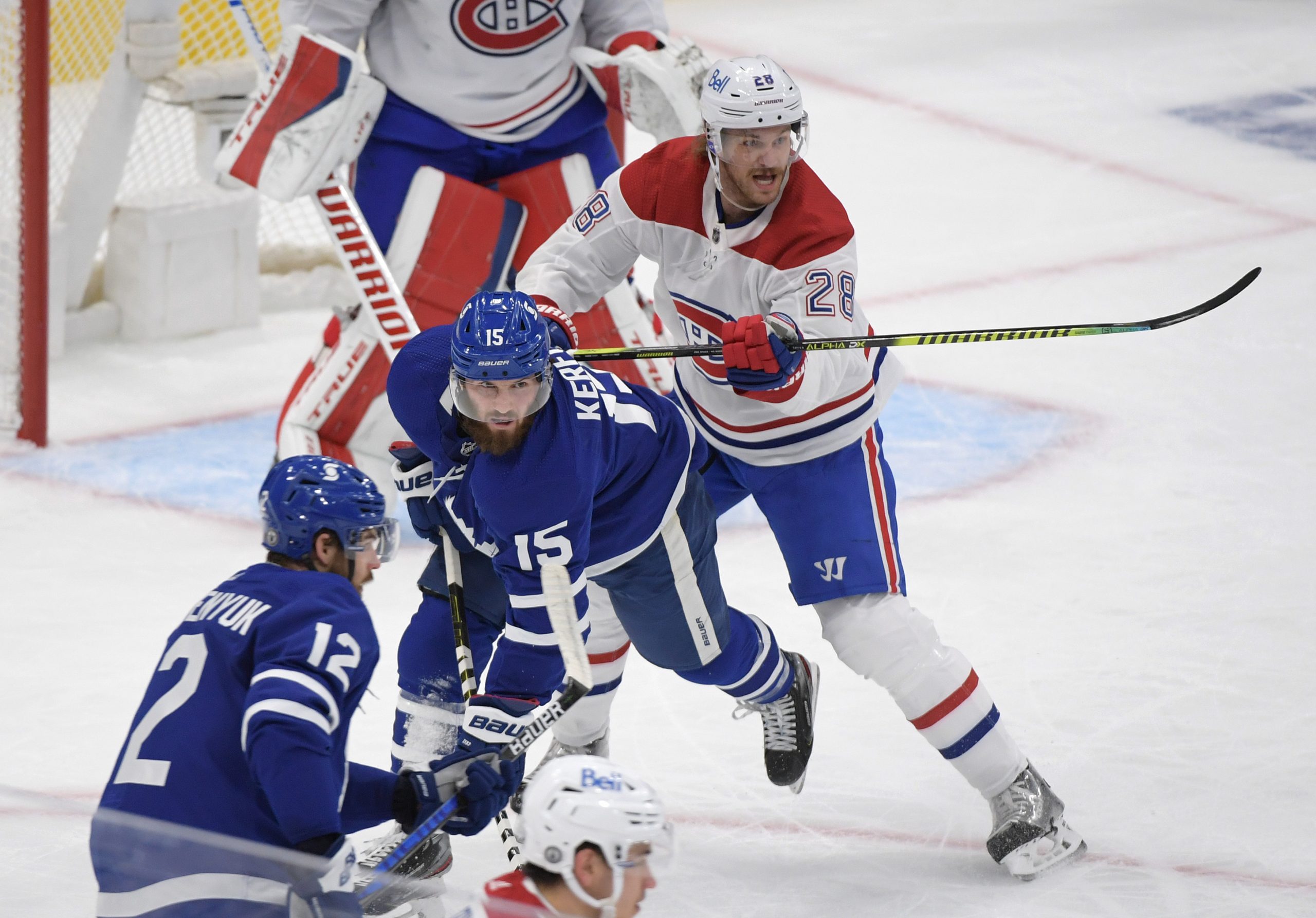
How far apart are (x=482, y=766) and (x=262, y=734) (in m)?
0.41

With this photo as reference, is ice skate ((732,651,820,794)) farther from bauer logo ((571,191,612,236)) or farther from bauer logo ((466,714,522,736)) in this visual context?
bauer logo ((571,191,612,236))

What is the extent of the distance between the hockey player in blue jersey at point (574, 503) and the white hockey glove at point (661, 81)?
1.17m

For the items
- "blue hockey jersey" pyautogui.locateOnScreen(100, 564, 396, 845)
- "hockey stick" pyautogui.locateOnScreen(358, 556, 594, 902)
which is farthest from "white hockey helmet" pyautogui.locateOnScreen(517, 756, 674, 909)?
"hockey stick" pyautogui.locateOnScreen(358, 556, 594, 902)

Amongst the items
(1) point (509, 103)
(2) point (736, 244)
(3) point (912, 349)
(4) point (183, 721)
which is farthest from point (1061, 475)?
(4) point (183, 721)

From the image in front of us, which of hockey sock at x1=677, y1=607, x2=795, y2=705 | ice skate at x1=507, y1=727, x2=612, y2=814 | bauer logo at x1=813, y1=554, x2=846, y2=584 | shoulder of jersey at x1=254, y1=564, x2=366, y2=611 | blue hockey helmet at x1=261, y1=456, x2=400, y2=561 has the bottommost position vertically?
ice skate at x1=507, y1=727, x2=612, y2=814

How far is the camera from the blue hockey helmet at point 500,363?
7.26 feet

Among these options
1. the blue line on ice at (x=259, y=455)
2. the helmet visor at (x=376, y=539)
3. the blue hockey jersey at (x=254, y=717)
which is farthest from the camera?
the blue line on ice at (x=259, y=455)

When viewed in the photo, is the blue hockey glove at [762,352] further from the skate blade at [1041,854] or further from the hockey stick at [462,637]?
the skate blade at [1041,854]

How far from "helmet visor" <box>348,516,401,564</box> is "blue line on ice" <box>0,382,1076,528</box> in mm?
2085

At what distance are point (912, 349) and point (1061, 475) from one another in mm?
986

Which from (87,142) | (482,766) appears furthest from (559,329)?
(87,142)

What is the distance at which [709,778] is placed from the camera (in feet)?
9.74

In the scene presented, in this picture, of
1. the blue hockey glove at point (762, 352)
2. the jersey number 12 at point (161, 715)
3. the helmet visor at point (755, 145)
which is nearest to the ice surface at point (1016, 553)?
the jersey number 12 at point (161, 715)

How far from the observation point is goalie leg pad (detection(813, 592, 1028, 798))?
2.61 m
